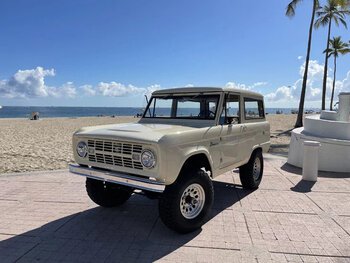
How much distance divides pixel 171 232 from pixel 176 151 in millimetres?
1295

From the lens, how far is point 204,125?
5.05 m

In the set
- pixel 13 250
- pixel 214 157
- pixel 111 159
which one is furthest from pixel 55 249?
pixel 214 157

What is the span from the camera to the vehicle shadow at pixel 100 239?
3.76m

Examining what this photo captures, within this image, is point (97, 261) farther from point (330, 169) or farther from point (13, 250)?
point (330, 169)

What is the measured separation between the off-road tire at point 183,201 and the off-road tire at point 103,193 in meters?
1.13

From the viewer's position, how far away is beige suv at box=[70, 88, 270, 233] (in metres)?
3.95

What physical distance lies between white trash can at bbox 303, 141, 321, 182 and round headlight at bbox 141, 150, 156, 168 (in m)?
4.83

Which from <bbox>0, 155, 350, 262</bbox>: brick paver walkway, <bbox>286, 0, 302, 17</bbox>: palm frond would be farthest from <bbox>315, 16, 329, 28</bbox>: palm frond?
<bbox>0, 155, 350, 262</bbox>: brick paver walkway

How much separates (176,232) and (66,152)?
826cm

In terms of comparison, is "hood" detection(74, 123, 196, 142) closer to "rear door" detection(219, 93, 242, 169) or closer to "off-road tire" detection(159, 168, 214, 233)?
"off-road tire" detection(159, 168, 214, 233)

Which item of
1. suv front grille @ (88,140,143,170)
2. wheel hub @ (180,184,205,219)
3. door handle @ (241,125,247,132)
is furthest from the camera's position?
door handle @ (241,125,247,132)

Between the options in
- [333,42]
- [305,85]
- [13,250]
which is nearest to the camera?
[13,250]

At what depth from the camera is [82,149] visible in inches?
183

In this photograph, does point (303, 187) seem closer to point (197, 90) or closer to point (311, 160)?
point (311, 160)
